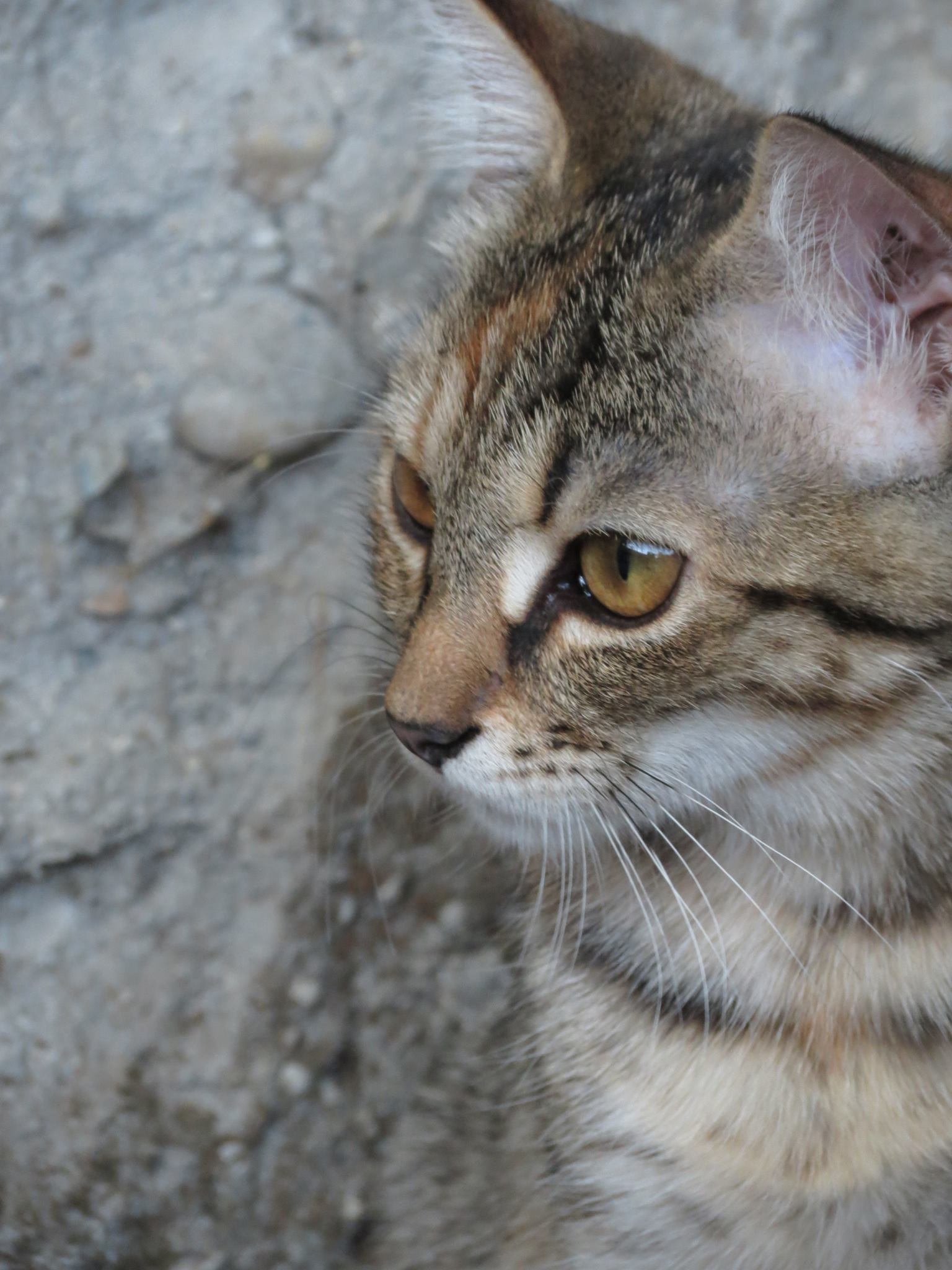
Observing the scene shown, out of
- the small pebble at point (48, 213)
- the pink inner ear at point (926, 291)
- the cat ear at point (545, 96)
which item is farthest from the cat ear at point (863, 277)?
the small pebble at point (48, 213)

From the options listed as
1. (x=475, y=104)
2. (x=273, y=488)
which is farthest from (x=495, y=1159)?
(x=475, y=104)

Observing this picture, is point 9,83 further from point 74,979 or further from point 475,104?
point 74,979

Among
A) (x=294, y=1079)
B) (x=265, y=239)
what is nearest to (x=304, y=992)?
(x=294, y=1079)

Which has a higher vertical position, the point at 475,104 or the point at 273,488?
the point at 475,104

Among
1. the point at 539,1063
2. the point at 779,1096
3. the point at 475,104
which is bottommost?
the point at 539,1063

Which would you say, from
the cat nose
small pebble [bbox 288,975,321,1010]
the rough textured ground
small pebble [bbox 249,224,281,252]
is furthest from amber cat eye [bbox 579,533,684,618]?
small pebble [bbox 249,224,281,252]

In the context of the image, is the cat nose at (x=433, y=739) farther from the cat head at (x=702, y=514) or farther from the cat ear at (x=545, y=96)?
the cat ear at (x=545, y=96)
